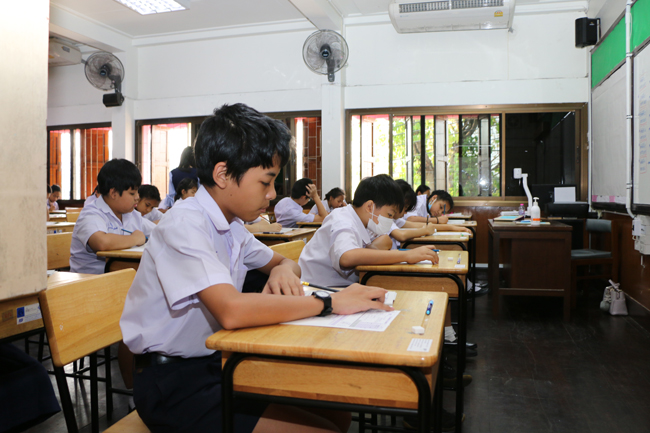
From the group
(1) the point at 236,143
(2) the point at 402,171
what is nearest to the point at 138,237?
(1) the point at 236,143

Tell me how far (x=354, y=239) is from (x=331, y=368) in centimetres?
122

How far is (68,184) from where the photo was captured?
8.13 meters

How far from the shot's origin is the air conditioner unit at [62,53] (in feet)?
22.4

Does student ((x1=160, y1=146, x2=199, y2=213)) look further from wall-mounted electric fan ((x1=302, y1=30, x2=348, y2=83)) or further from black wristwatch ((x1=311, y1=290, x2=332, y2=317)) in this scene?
black wristwatch ((x1=311, y1=290, x2=332, y2=317))

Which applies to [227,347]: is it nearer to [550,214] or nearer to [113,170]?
[113,170]

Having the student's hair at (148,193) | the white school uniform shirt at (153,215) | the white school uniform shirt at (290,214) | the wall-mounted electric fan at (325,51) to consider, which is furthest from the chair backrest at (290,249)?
the wall-mounted electric fan at (325,51)

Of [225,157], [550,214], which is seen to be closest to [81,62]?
[550,214]

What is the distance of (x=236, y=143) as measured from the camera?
111 cm

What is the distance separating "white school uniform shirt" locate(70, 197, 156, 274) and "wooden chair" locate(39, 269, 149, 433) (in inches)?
48.9

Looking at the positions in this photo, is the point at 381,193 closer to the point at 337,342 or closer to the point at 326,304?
the point at 326,304

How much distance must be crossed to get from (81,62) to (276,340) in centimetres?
830

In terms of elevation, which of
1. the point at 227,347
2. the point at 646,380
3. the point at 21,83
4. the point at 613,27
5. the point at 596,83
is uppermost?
the point at 613,27

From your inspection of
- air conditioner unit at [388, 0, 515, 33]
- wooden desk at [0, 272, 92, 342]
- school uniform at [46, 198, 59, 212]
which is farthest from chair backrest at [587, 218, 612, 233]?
school uniform at [46, 198, 59, 212]

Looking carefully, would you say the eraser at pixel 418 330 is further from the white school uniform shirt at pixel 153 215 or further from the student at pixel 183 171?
A: the white school uniform shirt at pixel 153 215
